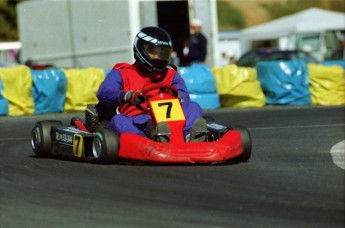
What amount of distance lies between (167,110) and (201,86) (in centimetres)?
773

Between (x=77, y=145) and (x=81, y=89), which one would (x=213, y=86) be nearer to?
(x=81, y=89)

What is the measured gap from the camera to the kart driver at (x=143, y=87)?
8.45m

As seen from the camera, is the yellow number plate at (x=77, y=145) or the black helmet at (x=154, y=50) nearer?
the yellow number plate at (x=77, y=145)

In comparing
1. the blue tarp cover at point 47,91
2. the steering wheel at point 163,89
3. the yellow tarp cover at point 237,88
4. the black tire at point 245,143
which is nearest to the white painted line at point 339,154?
the black tire at point 245,143

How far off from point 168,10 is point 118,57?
263cm

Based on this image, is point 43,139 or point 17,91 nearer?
point 43,139

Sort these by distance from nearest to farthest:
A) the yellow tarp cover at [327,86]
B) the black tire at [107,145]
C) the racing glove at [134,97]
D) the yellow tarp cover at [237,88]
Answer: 1. the black tire at [107,145]
2. the racing glove at [134,97]
3. the yellow tarp cover at [237,88]
4. the yellow tarp cover at [327,86]

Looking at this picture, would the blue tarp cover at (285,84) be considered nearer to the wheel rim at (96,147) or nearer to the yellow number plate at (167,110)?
the yellow number plate at (167,110)

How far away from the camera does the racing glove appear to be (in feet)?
28.1

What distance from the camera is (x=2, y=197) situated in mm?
6668

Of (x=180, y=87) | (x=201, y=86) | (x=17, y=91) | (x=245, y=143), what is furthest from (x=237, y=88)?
(x=245, y=143)

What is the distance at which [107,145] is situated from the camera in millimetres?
8117

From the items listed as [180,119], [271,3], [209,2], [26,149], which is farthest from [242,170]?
[271,3]

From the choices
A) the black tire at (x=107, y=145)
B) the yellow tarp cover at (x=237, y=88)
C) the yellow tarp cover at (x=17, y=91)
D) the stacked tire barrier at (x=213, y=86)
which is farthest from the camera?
the yellow tarp cover at (x=237, y=88)
